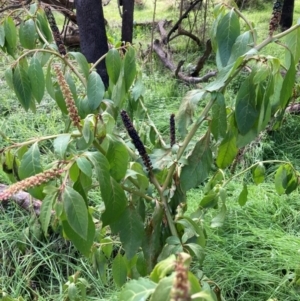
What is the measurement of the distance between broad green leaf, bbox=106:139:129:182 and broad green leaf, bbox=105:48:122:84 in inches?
12.0

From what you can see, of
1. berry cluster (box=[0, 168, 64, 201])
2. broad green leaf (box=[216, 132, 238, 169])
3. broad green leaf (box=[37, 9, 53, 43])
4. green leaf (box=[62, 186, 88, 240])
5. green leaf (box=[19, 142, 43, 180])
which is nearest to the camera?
berry cluster (box=[0, 168, 64, 201])

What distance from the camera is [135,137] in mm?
823

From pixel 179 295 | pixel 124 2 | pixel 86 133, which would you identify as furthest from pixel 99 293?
pixel 124 2

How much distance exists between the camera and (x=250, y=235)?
2064 millimetres

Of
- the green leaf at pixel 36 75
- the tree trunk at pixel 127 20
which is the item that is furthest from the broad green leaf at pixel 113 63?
the tree trunk at pixel 127 20

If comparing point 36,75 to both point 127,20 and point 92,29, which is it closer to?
point 92,29

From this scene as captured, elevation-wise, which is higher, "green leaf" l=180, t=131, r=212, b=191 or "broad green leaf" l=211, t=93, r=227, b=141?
"broad green leaf" l=211, t=93, r=227, b=141

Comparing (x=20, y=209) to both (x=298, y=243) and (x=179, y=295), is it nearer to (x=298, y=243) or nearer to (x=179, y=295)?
(x=298, y=243)

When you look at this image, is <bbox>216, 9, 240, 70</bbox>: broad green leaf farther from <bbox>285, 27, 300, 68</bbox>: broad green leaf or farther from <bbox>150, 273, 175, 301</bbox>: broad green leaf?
<bbox>150, 273, 175, 301</bbox>: broad green leaf

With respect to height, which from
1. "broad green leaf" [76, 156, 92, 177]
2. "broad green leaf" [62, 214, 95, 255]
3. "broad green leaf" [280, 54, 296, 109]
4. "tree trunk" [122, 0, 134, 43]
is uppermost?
"broad green leaf" [280, 54, 296, 109]

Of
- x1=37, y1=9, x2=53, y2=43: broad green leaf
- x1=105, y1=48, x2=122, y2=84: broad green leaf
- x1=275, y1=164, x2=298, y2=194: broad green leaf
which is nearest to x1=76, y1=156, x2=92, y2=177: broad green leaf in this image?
x1=105, y1=48, x2=122, y2=84: broad green leaf

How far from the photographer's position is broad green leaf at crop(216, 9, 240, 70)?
0.79 m

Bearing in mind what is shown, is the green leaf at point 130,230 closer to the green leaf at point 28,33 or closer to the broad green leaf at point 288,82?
the broad green leaf at point 288,82

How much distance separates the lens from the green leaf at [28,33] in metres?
1.02
